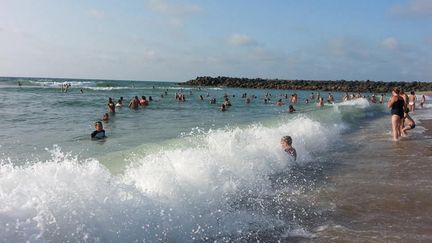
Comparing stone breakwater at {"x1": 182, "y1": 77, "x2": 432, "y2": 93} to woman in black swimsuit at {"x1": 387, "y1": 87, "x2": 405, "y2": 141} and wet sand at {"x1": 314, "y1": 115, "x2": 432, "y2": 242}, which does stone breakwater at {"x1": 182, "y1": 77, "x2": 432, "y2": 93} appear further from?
wet sand at {"x1": 314, "y1": 115, "x2": 432, "y2": 242}

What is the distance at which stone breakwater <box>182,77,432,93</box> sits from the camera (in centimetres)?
8481

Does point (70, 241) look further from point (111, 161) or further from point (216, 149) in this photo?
point (216, 149)

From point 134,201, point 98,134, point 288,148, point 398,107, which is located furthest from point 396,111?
point 134,201

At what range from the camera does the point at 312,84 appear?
308ft

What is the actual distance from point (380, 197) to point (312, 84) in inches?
3511

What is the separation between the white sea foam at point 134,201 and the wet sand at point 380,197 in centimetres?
98

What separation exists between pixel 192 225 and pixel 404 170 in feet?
19.1

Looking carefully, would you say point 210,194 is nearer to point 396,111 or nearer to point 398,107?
point 396,111

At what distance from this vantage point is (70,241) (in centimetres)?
432

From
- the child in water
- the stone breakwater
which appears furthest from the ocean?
the stone breakwater

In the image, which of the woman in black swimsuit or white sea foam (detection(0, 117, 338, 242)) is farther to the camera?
the woman in black swimsuit

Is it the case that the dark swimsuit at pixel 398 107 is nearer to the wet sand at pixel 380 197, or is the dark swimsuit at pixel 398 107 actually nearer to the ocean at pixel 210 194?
the wet sand at pixel 380 197

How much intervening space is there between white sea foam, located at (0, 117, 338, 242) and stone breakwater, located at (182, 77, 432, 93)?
8099 centimetres

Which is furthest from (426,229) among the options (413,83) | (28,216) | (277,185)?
(413,83)
